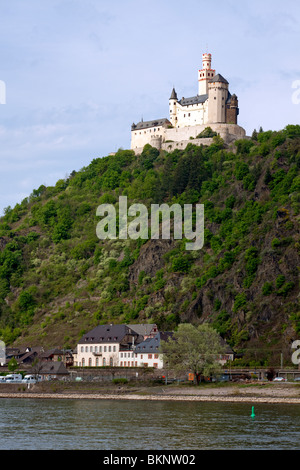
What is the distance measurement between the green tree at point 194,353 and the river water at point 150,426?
8625 mm

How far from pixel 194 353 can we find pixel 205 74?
87.3 m

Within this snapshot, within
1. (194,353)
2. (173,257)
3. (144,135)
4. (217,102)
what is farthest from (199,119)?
(194,353)

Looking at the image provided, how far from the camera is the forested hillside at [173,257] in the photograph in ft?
336

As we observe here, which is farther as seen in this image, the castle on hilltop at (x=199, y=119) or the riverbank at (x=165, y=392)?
the castle on hilltop at (x=199, y=119)

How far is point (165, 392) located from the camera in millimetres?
83125

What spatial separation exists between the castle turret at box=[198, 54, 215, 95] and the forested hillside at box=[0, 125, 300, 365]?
14832 mm

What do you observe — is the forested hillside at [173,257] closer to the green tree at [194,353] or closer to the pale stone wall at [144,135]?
the pale stone wall at [144,135]

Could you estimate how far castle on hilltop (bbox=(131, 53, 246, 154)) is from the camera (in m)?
151

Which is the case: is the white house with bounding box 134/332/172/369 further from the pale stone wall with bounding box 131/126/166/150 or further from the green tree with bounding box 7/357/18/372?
the pale stone wall with bounding box 131/126/166/150

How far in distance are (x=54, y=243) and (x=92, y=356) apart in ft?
154

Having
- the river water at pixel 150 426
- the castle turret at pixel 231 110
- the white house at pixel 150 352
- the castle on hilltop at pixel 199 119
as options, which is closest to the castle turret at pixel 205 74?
the castle on hilltop at pixel 199 119

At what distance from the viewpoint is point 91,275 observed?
436ft

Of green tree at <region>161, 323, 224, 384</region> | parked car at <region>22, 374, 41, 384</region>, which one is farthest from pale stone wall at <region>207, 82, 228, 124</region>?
green tree at <region>161, 323, 224, 384</region>

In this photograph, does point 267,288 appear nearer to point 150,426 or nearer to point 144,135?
point 150,426
